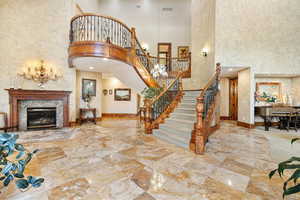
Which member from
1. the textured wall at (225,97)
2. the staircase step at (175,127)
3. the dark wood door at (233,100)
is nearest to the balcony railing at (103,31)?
the staircase step at (175,127)

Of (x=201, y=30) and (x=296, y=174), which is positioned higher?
(x=201, y=30)

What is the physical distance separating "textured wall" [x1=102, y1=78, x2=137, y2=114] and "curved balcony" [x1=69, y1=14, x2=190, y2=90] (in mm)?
2974

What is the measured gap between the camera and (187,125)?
371 centimetres

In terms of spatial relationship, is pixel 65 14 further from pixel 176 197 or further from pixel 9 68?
pixel 176 197

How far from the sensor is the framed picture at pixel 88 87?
6.43m

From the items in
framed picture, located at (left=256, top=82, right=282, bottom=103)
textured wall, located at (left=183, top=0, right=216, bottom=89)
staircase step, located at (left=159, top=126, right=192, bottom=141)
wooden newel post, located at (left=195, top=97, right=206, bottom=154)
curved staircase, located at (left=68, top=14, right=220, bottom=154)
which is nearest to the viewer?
wooden newel post, located at (left=195, top=97, right=206, bottom=154)

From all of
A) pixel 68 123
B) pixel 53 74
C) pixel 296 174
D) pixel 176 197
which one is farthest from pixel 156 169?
pixel 53 74

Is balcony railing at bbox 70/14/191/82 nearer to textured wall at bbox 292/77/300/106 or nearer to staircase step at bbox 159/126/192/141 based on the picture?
staircase step at bbox 159/126/192/141

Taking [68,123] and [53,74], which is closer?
[53,74]

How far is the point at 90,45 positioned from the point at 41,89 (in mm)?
2805

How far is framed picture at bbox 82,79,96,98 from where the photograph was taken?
6.43 m

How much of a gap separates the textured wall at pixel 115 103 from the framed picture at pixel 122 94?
0.67 feet

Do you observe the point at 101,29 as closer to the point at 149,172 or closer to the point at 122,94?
the point at 122,94

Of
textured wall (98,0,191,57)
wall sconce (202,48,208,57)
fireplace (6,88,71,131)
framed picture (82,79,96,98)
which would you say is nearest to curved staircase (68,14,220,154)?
framed picture (82,79,96,98)
